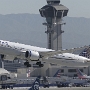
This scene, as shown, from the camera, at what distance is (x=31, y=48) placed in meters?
116

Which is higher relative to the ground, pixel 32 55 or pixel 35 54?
pixel 35 54

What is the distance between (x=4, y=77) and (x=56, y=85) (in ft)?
84.6

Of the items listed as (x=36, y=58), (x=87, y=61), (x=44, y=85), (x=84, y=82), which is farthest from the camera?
(x=84, y=82)

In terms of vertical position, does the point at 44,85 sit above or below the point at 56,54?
below

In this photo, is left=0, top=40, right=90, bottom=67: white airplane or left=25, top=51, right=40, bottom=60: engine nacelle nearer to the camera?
left=0, top=40, right=90, bottom=67: white airplane

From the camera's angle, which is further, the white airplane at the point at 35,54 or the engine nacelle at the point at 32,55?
the engine nacelle at the point at 32,55

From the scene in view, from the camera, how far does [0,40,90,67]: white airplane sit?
4311 inches

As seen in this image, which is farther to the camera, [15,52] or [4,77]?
[4,77]

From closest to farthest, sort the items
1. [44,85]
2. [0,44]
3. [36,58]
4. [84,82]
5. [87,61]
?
[0,44] → [36,58] → [87,61] → [44,85] → [84,82]

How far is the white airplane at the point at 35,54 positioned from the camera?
110 m

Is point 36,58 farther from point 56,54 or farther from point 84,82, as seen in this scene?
point 84,82

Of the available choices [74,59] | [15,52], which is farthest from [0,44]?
[74,59]

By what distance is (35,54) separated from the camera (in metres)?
114

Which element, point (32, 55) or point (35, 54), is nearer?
point (32, 55)
